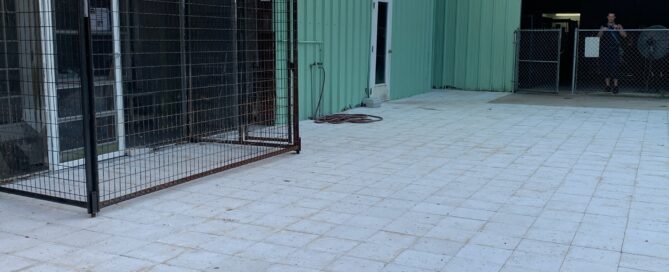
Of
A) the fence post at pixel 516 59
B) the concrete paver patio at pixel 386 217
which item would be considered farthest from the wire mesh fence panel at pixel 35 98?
the fence post at pixel 516 59

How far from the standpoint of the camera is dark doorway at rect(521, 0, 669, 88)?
1619 centimetres

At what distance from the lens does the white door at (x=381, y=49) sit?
10922mm

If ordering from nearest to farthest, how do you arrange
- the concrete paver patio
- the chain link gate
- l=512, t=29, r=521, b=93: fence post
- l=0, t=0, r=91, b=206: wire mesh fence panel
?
the concrete paver patio, l=0, t=0, r=91, b=206: wire mesh fence panel, l=512, t=29, r=521, b=93: fence post, the chain link gate

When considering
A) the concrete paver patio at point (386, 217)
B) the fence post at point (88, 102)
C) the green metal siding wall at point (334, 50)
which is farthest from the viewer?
the green metal siding wall at point (334, 50)

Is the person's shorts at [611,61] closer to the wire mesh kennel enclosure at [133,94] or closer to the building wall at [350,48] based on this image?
the building wall at [350,48]

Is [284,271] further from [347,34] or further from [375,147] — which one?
[347,34]

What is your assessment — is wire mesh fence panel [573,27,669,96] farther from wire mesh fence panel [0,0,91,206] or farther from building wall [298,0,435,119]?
wire mesh fence panel [0,0,91,206]

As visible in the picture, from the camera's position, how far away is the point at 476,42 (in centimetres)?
1402

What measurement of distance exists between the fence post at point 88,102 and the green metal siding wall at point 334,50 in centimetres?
469

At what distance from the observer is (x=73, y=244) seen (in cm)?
377

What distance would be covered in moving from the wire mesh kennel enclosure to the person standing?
8.09m

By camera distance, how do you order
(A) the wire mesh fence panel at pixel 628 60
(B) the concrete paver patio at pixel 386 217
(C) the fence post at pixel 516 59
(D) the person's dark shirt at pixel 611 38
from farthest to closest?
1. (C) the fence post at pixel 516 59
2. (A) the wire mesh fence panel at pixel 628 60
3. (D) the person's dark shirt at pixel 611 38
4. (B) the concrete paver patio at pixel 386 217

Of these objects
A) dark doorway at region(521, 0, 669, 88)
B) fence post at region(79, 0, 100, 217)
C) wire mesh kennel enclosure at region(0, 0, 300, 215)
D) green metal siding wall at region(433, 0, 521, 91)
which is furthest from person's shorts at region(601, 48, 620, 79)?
fence post at region(79, 0, 100, 217)

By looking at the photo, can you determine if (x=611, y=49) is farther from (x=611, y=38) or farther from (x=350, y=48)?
(x=350, y=48)
